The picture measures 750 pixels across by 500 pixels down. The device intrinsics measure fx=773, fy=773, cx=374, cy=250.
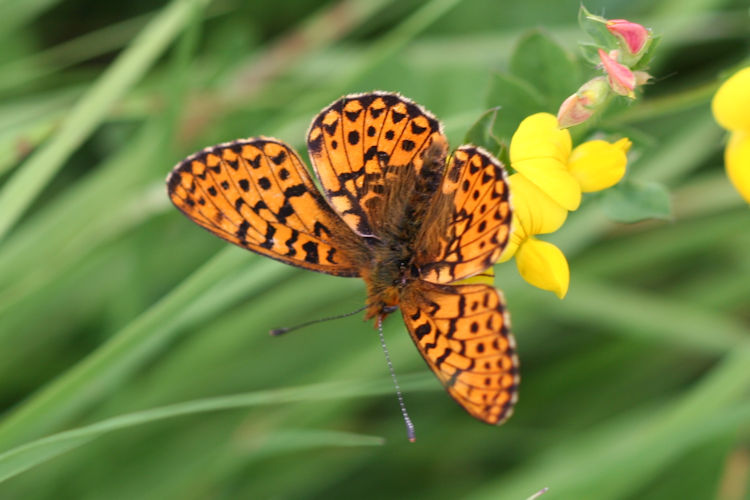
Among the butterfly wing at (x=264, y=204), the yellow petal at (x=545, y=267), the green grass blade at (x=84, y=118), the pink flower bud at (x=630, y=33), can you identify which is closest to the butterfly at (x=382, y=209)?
the butterfly wing at (x=264, y=204)

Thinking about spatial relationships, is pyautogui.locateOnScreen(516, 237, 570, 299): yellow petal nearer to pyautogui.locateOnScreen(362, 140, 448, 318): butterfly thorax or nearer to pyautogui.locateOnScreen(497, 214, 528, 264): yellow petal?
pyautogui.locateOnScreen(497, 214, 528, 264): yellow petal

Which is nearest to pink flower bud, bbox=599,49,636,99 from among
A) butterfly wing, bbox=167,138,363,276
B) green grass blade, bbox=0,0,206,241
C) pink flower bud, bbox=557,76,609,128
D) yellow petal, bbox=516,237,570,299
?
pink flower bud, bbox=557,76,609,128

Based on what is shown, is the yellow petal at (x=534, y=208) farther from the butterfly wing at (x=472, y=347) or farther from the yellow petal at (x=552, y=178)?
the butterfly wing at (x=472, y=347)

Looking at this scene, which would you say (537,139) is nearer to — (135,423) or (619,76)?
(619,76)

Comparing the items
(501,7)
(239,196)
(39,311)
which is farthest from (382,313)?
(501,7)

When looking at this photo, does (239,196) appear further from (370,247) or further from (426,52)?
(426,52)
